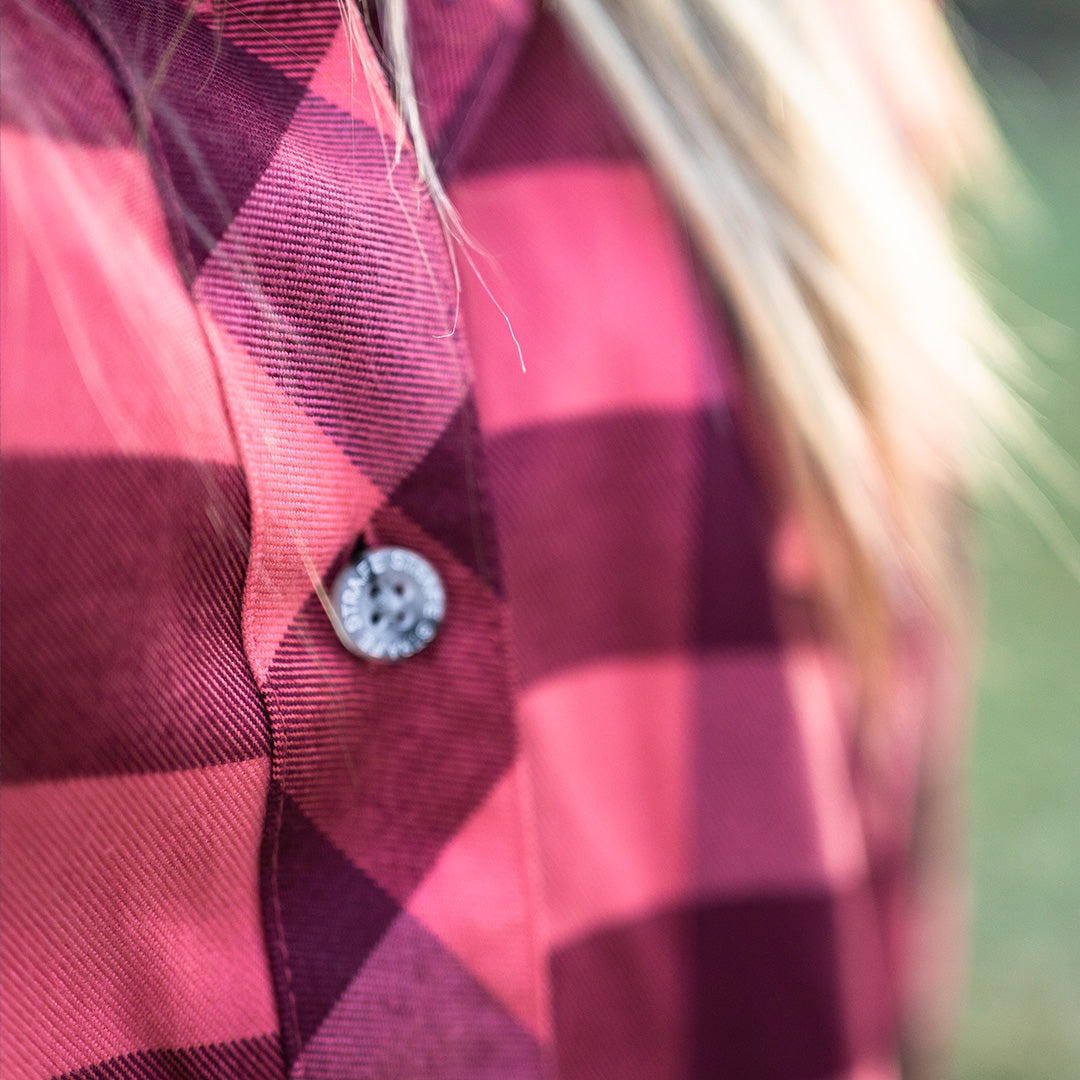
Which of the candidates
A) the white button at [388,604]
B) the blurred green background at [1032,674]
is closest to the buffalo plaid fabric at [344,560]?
the white button at [388,604]

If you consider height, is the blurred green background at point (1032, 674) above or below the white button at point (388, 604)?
below

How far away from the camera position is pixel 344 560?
327mm

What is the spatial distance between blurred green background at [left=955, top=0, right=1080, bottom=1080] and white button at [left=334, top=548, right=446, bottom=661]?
3.14 feet

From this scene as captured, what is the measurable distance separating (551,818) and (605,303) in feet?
0.75

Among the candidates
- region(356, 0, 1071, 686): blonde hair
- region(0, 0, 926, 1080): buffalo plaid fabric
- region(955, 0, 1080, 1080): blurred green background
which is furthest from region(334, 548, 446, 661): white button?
region(955, 0, 1080, 1080): blurred green background

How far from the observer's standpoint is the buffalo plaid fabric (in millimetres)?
294

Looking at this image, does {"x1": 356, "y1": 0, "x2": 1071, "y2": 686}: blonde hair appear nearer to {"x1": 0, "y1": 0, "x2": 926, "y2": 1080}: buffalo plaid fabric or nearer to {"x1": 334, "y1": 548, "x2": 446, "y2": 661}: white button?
{"x1": 0, "y1": 0, "x2": 926, "y2": 1080}: buffalo plaid fabric

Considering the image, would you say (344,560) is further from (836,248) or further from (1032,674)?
(1032,674)

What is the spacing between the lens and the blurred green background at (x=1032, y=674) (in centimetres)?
117

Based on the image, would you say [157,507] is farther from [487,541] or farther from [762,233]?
[762,233]

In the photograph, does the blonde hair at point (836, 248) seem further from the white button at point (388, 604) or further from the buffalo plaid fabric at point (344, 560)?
the white button at point (388, 604)

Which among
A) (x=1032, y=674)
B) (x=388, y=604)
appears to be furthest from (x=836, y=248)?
(x=1032, y=674)

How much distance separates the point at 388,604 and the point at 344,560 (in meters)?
0.02

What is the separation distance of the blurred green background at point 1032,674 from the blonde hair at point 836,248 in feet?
2.27
